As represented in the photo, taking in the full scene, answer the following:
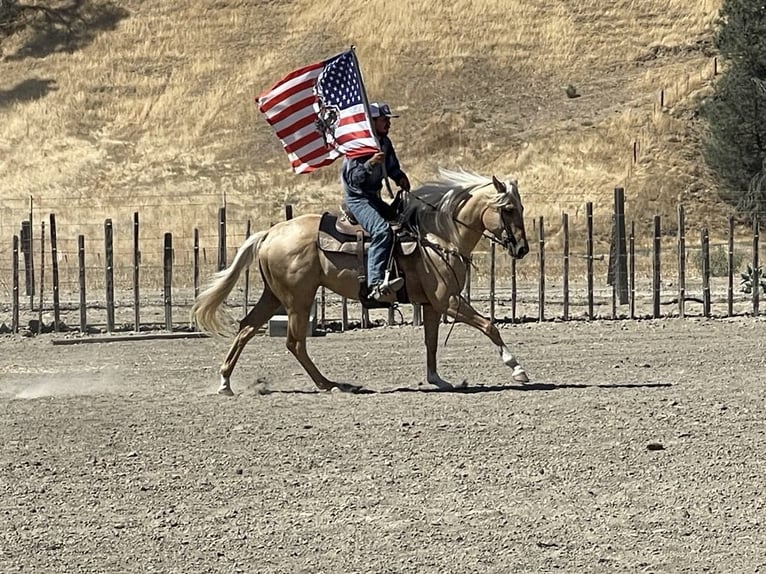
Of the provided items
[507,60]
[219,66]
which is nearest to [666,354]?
[507,60]

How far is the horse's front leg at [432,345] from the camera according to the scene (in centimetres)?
1180

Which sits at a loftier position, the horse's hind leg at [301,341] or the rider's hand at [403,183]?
the rider's hand at [403,183]

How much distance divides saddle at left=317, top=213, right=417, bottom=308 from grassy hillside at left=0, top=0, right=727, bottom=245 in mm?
23133

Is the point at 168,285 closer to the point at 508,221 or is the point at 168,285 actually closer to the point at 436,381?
the point at 436,381

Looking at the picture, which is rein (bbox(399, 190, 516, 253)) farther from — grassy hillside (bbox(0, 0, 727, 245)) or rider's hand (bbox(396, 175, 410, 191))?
grassy hillside (bbox(0, 0, 727, 245))

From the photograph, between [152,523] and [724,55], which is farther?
[724,55]

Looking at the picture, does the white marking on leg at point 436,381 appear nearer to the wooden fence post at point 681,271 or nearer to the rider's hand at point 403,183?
the rider's hand at point 403,183

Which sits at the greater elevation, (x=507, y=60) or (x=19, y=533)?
(x=507, y=60)

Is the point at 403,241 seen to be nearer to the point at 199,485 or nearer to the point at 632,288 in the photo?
the point at 199,485

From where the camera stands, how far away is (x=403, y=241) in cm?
1197

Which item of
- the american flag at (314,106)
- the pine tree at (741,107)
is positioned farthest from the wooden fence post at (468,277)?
the pine tree at (741,107)

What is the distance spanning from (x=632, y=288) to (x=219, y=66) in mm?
37640

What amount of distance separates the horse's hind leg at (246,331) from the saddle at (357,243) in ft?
2.52

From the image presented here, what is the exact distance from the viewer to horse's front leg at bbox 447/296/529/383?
11.8m
